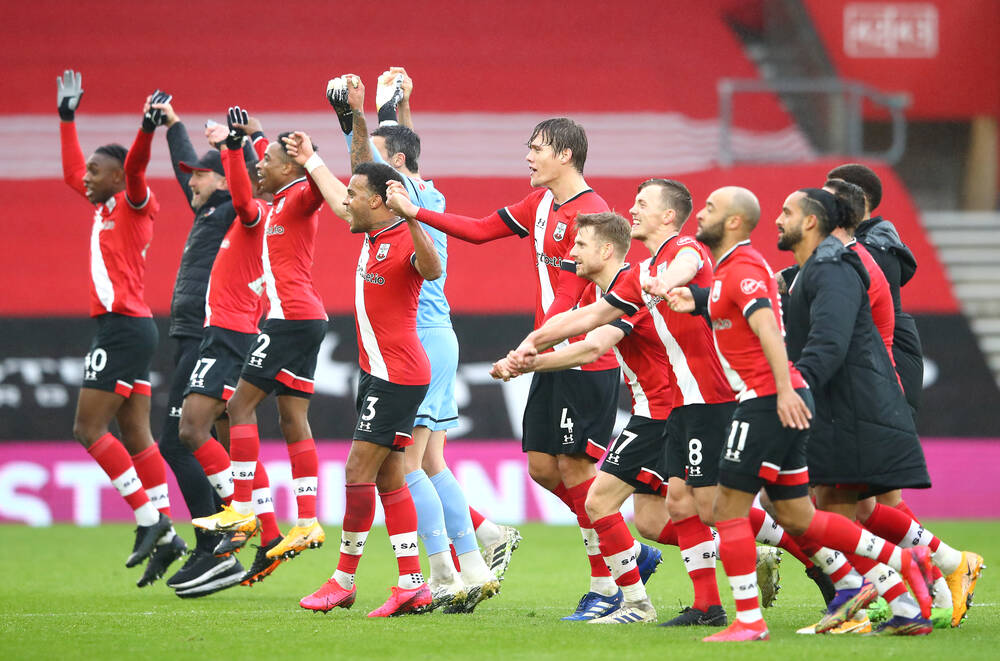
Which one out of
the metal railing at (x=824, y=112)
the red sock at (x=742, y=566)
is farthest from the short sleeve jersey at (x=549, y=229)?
the metal railing at (x=824, y=112)

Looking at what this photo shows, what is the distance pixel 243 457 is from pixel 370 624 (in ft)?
5.56

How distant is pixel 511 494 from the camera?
13945mm

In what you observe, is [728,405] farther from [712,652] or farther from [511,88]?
[511,88]

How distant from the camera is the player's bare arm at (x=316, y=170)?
7.29 meters

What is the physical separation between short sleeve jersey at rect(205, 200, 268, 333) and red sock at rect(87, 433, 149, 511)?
121 cm

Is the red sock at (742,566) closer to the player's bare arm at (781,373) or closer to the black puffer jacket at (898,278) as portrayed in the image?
the player's bare arm at (781,373)

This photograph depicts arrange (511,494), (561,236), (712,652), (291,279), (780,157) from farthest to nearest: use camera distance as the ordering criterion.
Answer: (780,157), (511,494), (291,279), (561,236), (712,652)

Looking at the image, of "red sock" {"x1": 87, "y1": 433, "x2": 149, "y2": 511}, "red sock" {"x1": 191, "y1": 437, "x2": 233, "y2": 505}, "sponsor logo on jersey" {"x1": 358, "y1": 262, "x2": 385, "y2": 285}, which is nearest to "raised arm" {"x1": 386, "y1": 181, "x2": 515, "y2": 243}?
"sponsor logo on jersey" {"x1": 358, "y1": 262, "x2": 385, "y2": 285}

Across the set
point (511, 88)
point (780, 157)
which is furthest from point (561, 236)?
point (511, 88)

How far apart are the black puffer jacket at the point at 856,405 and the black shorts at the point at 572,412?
109 cm

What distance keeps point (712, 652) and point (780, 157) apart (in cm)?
1198

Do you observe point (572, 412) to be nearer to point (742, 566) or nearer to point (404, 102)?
point (742, 566)

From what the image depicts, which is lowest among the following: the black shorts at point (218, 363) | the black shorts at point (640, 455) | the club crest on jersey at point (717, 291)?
the black shorts at point (640, 455)

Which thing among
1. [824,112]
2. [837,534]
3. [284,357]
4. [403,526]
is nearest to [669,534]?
[837,534]
